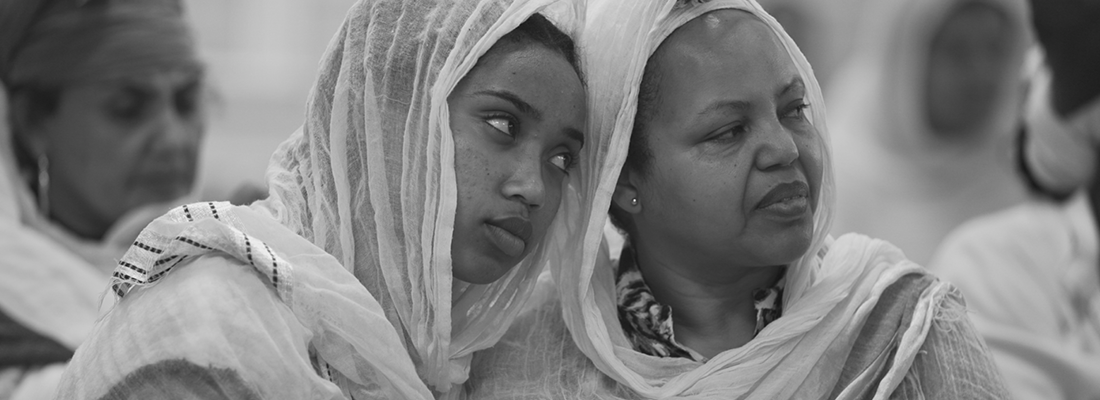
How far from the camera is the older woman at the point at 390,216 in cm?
227

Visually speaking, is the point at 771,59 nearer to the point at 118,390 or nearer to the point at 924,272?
the point at 924,272

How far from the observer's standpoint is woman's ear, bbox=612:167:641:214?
9.05 ft

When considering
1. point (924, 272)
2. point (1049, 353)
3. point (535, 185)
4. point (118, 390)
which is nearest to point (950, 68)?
point (1049, 353)

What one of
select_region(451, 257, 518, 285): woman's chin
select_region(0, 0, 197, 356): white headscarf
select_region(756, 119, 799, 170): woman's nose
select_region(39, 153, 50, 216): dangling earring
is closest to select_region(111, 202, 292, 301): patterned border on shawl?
select_region(451, 257, 518, 285): woman's chin

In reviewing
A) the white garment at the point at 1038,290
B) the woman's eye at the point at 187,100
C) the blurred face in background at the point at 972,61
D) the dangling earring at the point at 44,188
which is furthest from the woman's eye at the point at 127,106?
the blurred face in background at the point at 972,61

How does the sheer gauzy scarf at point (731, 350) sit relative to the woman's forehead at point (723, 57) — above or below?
below

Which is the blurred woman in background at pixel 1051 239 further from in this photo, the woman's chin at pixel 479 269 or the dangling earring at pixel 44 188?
the dangling earring at pixel 44 188

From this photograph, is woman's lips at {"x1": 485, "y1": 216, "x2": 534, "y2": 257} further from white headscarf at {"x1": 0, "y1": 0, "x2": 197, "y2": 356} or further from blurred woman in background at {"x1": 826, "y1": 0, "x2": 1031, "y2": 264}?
blurred woman in background at {"x1": 826, "y1": 0, "x2": 1031, "y2": 264}

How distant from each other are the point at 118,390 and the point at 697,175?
1.09m

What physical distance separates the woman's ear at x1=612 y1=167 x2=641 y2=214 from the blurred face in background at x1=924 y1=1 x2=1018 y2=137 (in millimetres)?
3800

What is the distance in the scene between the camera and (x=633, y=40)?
2.65m

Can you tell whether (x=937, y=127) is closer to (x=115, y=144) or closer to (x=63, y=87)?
(x=115, y=144)

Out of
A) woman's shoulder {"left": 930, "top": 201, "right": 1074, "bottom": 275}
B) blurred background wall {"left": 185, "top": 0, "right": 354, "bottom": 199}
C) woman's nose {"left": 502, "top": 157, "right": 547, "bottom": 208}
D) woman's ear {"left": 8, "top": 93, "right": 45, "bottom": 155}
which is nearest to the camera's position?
woman's nose {"left": 502, "top": 157, "right": 547, "bottom": 208}

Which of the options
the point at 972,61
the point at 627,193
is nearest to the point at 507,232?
the point at 627,193
